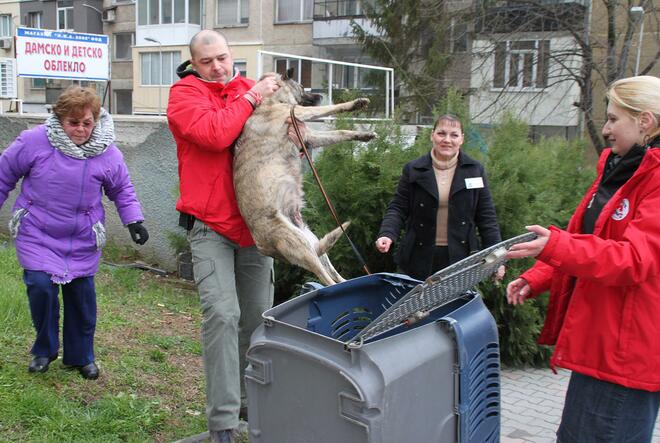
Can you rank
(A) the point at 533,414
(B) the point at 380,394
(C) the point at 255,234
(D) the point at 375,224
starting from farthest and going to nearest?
1. (D) the point at 375,224
2. (A) the point at 533,414
3. (C) the point at 255,234
4. (B) the point at 380,394

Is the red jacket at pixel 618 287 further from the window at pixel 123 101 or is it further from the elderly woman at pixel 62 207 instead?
the window at pixel 123 101

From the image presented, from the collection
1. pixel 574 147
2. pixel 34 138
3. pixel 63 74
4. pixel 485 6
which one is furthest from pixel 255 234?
pixel 485 6

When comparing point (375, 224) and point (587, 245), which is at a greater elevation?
point (587, 245)

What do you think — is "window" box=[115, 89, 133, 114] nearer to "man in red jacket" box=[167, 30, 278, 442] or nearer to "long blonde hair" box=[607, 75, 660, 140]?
"man in red jacket" box=[167, 30, 278, 442]

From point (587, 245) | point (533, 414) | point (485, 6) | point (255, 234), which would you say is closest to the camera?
point (587, 245)

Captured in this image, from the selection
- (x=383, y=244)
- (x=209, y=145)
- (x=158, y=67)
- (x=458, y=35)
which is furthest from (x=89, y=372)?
(x=158, y=67)

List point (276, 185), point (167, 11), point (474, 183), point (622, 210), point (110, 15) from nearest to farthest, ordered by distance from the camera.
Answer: point (622, 210) → point (276, 185) → point (474, 183) → point (167, 11) → point (110, 15)

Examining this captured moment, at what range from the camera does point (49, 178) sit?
3.56 metres

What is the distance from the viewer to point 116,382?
3.88 metres

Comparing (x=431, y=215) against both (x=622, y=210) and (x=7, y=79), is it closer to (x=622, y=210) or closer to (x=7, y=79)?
(x=622, y=210)

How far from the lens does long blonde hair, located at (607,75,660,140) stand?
2156 mm

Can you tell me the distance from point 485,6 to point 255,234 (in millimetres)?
10959

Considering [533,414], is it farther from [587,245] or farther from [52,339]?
[52,339]

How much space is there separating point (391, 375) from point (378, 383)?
49 mm
